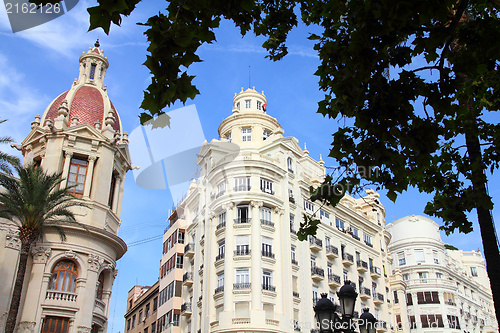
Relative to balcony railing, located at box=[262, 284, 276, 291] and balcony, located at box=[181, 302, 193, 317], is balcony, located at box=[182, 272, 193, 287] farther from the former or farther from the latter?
balcony railing, located at box=[262, 284, 276, 291]

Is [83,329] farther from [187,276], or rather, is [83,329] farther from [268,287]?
[187,276]

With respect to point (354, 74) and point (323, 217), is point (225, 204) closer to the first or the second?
point (323, 217)

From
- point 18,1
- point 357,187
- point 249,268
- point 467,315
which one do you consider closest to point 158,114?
point 357,187

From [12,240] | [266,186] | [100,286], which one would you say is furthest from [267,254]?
[12,240]

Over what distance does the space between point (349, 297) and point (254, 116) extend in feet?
124

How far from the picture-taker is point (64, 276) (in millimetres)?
26500

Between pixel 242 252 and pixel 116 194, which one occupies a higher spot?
pixel 116 194

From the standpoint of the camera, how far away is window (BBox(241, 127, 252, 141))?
1898 inches

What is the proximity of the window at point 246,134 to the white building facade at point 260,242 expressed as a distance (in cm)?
10

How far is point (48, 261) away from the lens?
25906 mm

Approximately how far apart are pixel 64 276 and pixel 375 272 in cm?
3433

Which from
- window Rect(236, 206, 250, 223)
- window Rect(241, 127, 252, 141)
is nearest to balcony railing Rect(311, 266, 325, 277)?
window Rect(236, 206, 250, 223)

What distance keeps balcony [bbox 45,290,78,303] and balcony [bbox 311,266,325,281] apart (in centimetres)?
2233

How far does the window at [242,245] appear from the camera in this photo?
39.5 metres
